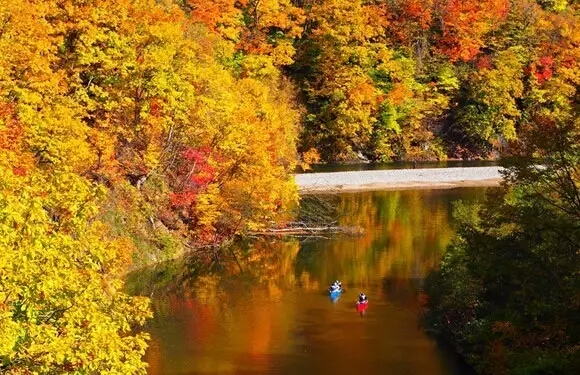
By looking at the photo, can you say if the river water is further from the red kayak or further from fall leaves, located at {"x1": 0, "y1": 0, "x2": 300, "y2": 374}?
fall leaves, located at {"x1": 0, "y1": 0, "x2": 300, "y2": 374}

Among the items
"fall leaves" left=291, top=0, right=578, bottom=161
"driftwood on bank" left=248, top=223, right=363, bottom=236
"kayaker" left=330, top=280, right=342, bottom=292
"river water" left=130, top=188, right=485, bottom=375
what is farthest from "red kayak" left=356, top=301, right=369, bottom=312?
"fall leaves" left=291, top=0, right=578, bottom=161

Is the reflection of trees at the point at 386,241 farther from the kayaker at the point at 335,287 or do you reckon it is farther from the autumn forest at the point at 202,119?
the autumn forest at the point at 202,119

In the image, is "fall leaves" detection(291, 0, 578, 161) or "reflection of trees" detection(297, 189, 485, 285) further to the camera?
"fall leaves" detection(291, 0, 578, 161)

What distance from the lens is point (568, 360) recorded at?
19.8 m

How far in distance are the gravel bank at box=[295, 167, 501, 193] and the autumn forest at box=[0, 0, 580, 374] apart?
4.79 meters

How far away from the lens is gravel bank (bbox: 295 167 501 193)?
66.4m

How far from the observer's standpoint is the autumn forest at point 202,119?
1548cm

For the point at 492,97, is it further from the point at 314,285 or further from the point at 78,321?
the point at 78,321

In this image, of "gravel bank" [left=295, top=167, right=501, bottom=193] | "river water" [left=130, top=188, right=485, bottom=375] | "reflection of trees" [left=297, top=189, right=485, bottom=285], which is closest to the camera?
"river water" [left=130, top=188, right=485, bottom=375]

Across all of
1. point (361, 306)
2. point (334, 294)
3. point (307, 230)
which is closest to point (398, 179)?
point (307, 230)

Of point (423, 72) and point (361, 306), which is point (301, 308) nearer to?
point (361, 306)

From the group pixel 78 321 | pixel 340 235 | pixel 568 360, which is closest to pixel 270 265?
pixel 340 235

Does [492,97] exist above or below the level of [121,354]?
above

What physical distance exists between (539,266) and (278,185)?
2458 centimetres
